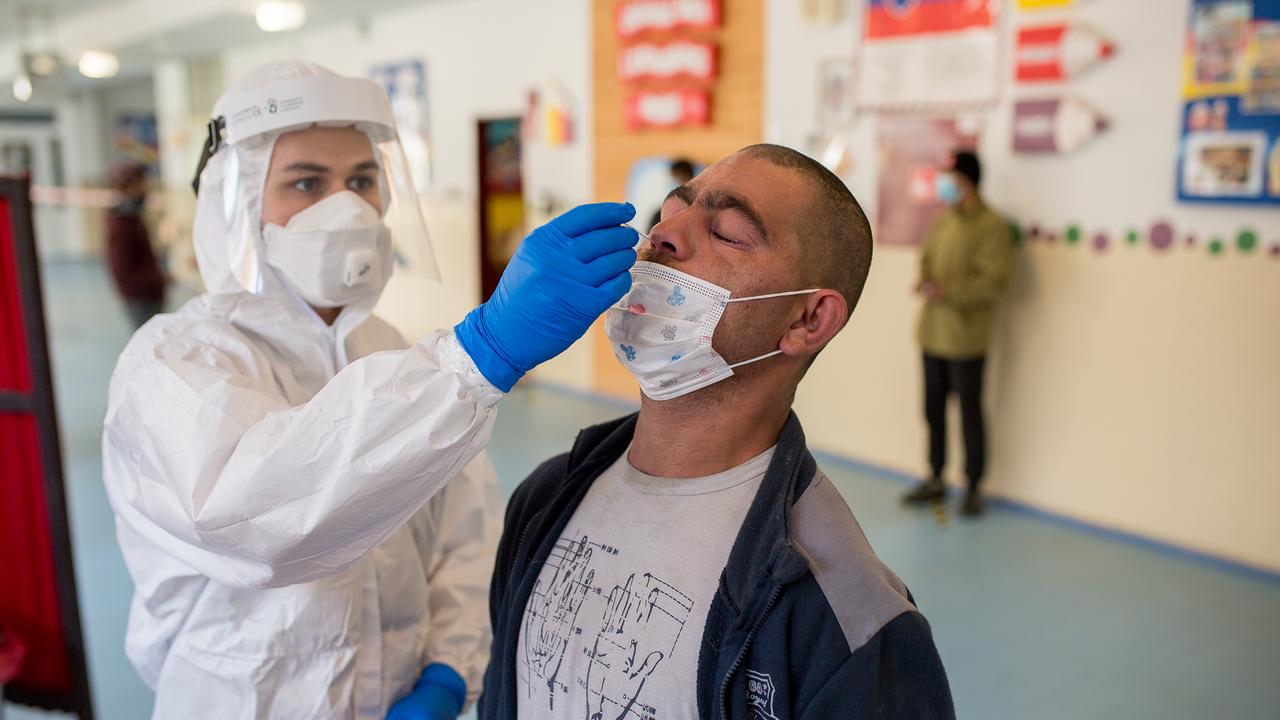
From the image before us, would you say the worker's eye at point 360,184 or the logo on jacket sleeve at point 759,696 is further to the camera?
the worker's eye at point 360,184

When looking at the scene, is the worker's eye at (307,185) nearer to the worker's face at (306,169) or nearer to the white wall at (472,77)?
the worker's face at (306,169)

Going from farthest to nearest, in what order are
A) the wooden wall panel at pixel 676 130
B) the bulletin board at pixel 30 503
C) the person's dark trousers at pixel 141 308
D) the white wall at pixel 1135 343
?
the person's dark trousers at pixel 141 308 < the wooden wall panel at pixel 676 130 < the white wall at pixel 1135 343 < the bulletin board at pixel 30 503

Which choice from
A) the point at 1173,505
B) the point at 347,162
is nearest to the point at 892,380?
the point at 1173,505

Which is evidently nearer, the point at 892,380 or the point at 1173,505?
the point at 1173,505

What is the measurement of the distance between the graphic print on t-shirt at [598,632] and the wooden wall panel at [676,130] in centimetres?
466

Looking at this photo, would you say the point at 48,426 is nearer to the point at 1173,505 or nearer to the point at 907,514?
the point at 907,514

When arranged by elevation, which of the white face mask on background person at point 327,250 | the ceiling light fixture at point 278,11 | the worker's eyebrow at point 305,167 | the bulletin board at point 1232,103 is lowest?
the white face mask on background person at point 327,250

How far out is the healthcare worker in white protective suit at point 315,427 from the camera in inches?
43.1

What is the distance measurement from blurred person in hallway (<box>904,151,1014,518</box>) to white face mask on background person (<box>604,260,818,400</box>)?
339cm

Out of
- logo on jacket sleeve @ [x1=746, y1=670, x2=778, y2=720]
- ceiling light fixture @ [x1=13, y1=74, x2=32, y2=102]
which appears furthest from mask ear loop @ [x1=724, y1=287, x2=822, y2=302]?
ceiling light fixture @ [x1=13, y1=74, x2=32, y2=102]

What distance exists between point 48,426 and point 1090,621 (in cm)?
336

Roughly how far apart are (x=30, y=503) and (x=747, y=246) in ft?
6.31

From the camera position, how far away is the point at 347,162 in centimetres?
159

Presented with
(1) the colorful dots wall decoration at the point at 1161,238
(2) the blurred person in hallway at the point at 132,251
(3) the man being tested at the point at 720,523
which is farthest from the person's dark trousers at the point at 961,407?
(2) the blurred person in hallway at the point at 132,251
